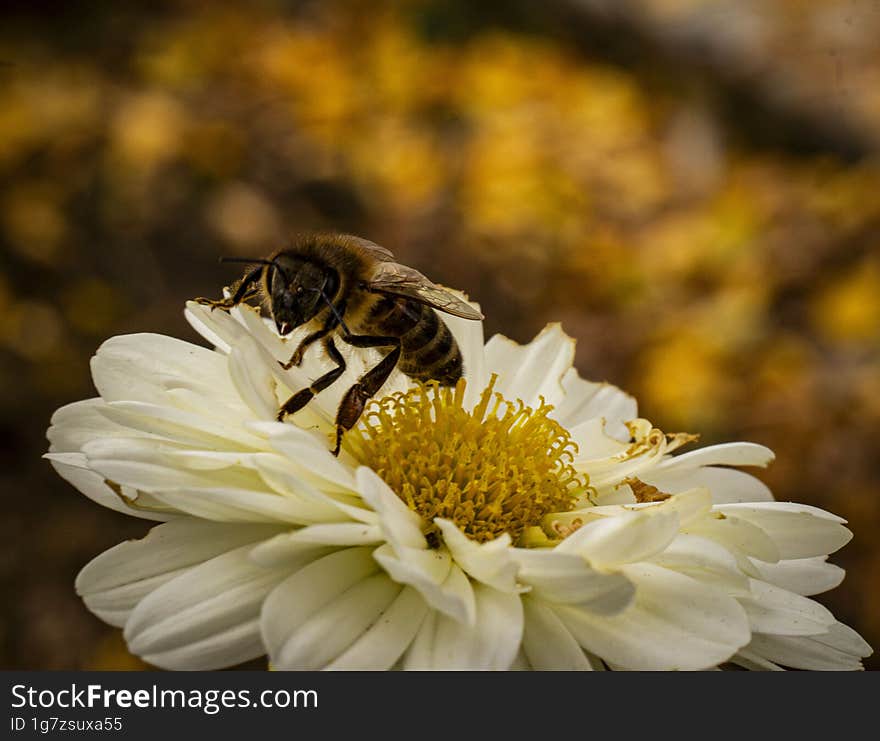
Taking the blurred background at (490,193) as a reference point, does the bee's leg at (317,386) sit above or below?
below

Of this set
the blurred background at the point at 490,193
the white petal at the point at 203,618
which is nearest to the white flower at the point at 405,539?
the white petal at the point at 203,618

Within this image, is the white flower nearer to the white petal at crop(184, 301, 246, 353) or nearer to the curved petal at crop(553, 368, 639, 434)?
the white petal at crop(184, 301, 246, 353)

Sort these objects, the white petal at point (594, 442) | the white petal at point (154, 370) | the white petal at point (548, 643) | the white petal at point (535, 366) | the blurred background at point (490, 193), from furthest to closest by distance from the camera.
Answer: the blurred background at point (490, 193)
the white petal at point (535, 366)
the white petal at point (594, 442)
the white petal at point (154, 370)
the white petal at point (548, 643)

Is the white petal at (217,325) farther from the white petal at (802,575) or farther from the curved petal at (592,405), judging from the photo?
the white petal at (802,575)

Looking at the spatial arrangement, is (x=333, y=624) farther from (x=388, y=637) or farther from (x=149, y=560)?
(x=149, y=560)

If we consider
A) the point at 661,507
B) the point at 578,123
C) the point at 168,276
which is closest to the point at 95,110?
the point at 168,276

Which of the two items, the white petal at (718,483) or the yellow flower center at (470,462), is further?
the white petal at (718,483)
